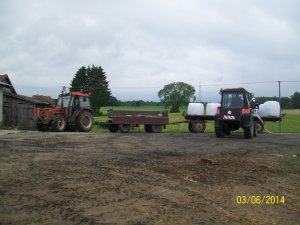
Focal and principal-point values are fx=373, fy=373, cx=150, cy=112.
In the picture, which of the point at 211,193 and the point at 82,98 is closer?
the point at 211,193

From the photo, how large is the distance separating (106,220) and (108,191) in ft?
4.95

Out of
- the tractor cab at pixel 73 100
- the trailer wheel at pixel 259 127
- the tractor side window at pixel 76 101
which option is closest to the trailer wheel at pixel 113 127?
the tractor cab at pixel 73 100

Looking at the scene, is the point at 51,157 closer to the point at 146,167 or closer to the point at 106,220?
the point at 146,167

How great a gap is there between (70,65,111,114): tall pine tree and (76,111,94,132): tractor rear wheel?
51109 mm

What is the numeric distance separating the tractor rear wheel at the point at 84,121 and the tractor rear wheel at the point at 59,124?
906 millimetres

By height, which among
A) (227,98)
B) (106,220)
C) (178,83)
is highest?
(178,83)

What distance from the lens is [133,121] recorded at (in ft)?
79.8

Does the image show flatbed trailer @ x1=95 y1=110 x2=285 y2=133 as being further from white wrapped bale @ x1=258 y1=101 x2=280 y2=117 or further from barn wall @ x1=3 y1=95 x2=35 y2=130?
barn wall @ x1=3 y1=95 x2=35 y2=130

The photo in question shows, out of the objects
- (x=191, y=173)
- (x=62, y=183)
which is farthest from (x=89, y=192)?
(x=191, y=173)

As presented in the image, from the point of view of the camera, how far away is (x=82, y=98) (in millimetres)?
23344

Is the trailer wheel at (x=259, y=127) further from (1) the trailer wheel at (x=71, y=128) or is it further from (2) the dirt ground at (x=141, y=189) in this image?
(2) the dirt ground at (x=141, y=189)
